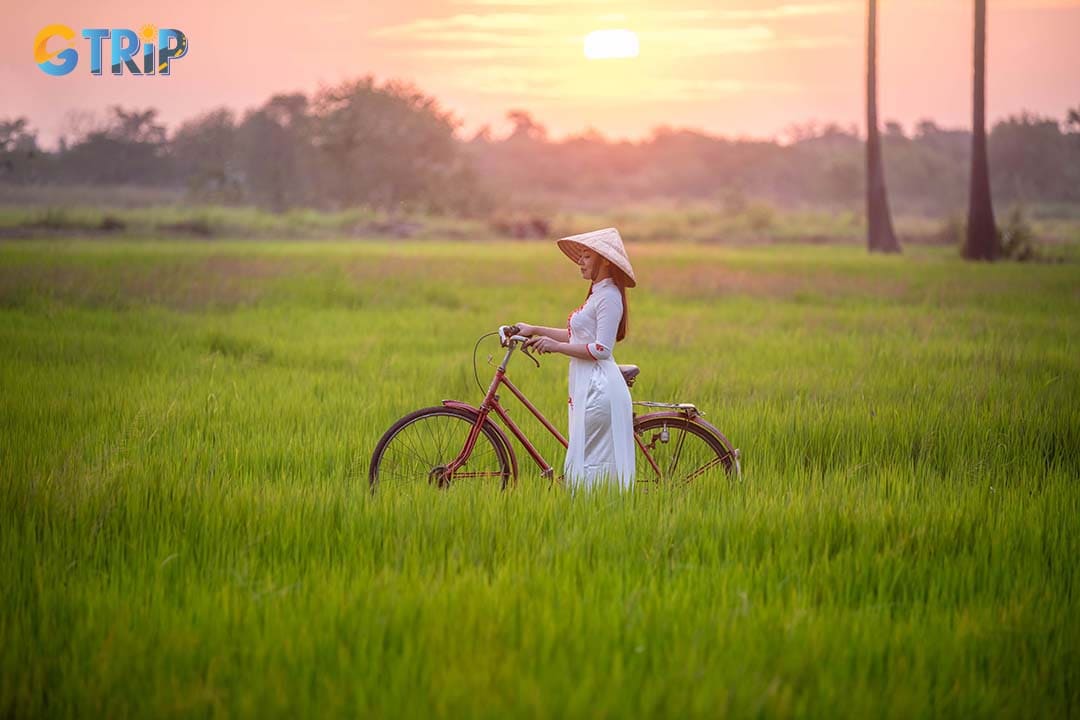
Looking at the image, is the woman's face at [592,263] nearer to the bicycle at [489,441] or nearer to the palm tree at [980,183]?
the bicycle at [489,441]

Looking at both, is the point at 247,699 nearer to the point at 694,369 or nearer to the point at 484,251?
the point at 694,369

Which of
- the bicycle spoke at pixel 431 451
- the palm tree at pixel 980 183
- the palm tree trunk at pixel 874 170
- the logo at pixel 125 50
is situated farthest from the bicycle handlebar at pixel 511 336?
the palm tree trunk at pixel 874 170

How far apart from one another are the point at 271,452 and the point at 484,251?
25124 millimetres

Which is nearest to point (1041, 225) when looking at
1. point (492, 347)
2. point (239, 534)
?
point (492, 347)

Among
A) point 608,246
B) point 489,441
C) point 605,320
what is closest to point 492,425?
point 489,441

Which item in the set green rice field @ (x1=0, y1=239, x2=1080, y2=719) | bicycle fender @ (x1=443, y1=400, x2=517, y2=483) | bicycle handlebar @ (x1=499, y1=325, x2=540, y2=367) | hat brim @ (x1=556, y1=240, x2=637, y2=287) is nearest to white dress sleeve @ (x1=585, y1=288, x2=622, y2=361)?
hat brim @ (x1=556, y1=240, x2=637, y2=287)

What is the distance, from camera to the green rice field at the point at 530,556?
374cm

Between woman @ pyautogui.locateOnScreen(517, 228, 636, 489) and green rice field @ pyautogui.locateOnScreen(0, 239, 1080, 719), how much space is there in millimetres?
234

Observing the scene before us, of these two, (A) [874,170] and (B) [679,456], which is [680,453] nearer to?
(B) [679,456]

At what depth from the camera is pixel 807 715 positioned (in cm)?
362

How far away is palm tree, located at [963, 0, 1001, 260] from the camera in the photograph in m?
27.6

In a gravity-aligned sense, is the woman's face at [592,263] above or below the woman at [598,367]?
above

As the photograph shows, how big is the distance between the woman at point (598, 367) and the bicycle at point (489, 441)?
0.13 m

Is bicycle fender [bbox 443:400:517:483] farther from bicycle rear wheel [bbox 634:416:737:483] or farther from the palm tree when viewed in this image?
the palm tree
